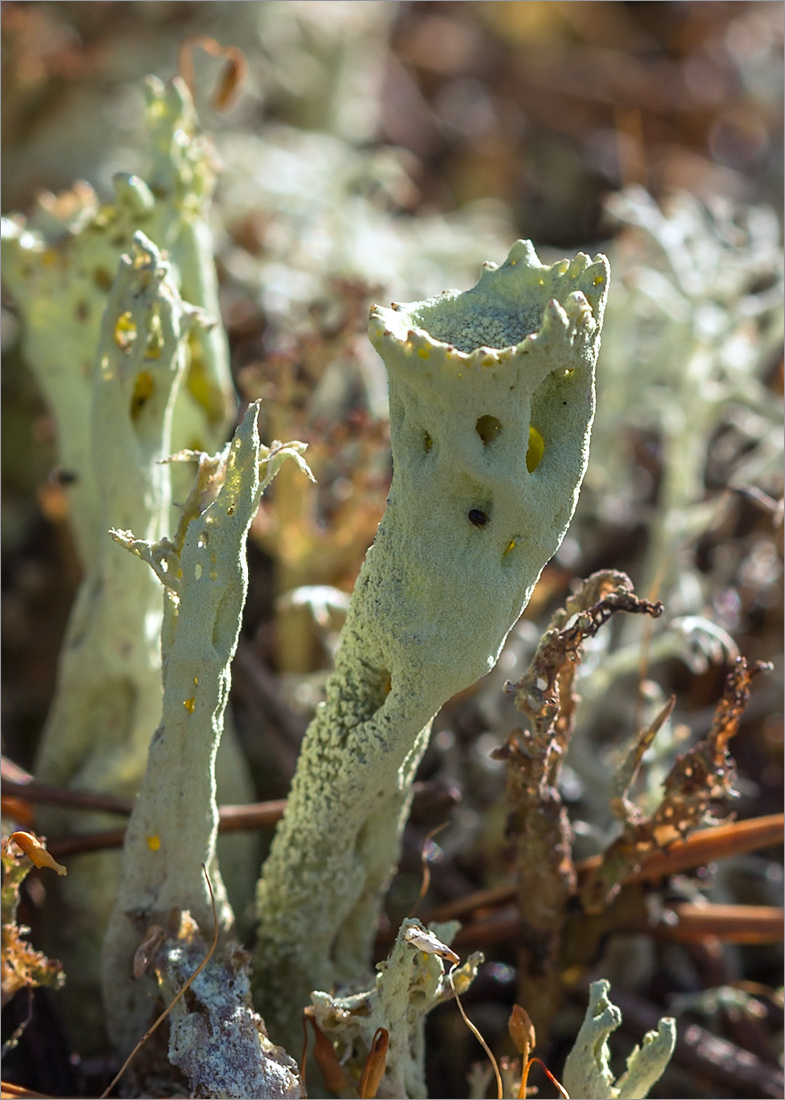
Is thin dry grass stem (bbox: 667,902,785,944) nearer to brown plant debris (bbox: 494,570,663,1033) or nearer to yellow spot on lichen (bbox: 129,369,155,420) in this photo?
brown plant debris (bbox: 494,570,663,1033)

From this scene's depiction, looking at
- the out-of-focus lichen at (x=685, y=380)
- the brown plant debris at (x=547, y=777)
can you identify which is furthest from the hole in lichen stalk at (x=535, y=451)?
the out-of-focus lichen at (x=685, y=380)

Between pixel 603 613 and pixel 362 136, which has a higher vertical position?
pixel 362 136

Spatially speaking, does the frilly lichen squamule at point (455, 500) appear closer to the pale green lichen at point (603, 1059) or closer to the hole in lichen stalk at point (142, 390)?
the pale green lichen at point (603, 1059)

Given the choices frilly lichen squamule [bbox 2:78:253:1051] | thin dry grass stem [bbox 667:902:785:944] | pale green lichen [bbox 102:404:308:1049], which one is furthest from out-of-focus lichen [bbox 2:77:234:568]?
thin dry grass stem [bbox 667:902:785:944]

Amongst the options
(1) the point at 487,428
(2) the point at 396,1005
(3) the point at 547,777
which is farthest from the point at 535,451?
(2) the point at 396,1005

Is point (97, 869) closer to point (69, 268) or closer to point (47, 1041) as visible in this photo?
point (47, 1041)

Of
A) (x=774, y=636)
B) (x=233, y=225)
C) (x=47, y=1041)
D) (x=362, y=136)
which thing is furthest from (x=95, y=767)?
(x=362, y=136)
